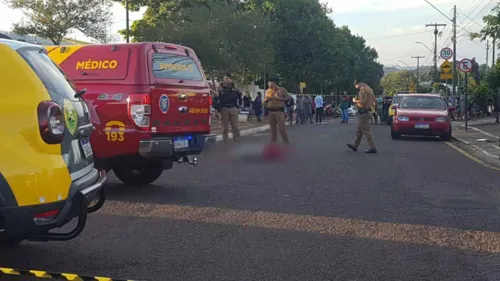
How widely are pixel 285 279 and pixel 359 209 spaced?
113 inches

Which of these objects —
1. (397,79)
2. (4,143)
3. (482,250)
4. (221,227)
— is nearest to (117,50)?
(221,227)

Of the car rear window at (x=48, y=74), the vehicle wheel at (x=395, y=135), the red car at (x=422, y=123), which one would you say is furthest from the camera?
the vehicle wheel at (x=395, y=135)

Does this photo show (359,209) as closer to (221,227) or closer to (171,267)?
(221,227)

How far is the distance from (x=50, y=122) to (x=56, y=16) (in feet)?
97.4

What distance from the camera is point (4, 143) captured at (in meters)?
4.07

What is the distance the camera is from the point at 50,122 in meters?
4.27

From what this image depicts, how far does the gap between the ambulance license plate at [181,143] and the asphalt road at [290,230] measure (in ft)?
2.12

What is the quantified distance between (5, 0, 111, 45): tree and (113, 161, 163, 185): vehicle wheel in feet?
80.5

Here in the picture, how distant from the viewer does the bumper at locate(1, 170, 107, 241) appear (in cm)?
413

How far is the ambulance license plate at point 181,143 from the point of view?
8.37 meters

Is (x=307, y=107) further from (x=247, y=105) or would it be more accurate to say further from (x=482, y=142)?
(x=482, y=142)

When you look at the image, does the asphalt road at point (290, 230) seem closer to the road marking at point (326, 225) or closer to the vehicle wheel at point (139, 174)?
the road marking at point (326, 225)

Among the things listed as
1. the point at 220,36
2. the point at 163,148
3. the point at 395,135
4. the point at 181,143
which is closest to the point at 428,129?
the point at 395,135

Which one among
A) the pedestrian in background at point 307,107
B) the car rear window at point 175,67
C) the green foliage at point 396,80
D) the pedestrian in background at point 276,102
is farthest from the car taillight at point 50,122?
the green foliage at point 396,80
